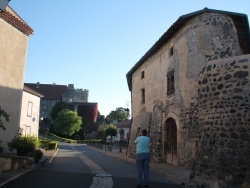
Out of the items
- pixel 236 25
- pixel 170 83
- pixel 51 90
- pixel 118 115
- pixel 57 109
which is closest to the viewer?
pixel 236 25

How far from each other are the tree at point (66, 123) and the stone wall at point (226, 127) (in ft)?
173

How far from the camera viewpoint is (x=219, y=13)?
46.1ft

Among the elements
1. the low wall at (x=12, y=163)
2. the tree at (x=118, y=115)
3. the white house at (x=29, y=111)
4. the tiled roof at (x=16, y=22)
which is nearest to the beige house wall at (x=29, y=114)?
the white house at (x=29, y=111)

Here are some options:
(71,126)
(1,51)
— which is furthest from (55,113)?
(1,51)

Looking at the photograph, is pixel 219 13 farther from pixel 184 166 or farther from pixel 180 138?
pixel 184 166

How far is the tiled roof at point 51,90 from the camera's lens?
75750mm

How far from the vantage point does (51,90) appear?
257 feet

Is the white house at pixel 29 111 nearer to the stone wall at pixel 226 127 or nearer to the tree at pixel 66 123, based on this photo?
the stone wall at pixel 226 127

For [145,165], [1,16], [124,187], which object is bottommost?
[124,187]

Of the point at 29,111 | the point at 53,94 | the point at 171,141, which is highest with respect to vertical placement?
the point at 53,94

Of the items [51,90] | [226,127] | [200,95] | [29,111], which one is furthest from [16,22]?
[51,90]

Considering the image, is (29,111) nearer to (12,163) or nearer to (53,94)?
(12,163)

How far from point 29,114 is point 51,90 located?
168ft

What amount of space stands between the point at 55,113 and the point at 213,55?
56.2m
